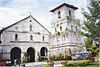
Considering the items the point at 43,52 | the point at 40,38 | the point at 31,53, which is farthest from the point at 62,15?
the point at 31,53

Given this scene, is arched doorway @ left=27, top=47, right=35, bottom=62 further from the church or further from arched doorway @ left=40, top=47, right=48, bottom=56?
arched doorway @ left=40, top=47, right=48, bottom=56

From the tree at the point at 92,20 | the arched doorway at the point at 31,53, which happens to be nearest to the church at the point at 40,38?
the arched doorway at the point at 31,53

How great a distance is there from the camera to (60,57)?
146ft

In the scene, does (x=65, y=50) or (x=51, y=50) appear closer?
(x=65, y=50)

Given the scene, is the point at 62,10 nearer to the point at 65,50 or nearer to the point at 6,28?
the point at 65,50

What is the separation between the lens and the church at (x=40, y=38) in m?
46.3

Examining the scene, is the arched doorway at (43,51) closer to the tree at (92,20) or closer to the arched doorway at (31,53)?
the arched doorway at (31,53)

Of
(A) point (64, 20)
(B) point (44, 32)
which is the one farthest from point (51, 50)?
(A) point (64, 20)

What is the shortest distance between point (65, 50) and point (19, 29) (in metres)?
10.5

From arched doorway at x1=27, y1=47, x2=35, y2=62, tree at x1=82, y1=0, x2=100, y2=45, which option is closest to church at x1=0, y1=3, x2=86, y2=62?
arched doorway at x1=27, y1=47, x2=35, y2=62

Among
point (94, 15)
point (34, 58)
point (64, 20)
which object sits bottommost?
point (34, 58)

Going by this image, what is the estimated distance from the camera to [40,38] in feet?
165

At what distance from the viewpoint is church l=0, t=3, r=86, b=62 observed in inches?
1822

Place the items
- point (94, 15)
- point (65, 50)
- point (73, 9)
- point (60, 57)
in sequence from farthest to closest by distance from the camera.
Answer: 1. point (73, 9)
2. point (65, 50)
3. point (60, 57)
4. point (94, 15)
